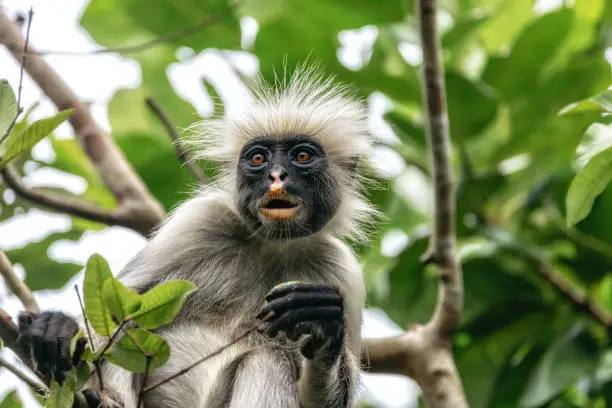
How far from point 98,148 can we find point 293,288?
278 cm

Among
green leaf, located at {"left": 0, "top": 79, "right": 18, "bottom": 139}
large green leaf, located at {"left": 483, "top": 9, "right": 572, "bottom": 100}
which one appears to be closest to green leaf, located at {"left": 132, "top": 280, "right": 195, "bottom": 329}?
green leaf, located at {"left": 0, "top": 79, "right": 18, "bottom": 139}

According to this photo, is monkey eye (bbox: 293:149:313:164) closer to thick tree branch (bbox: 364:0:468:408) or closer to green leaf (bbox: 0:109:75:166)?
thick tree branch (bbox: 364:0:468:408)

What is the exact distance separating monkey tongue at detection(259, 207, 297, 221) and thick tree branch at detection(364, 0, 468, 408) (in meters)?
0.83

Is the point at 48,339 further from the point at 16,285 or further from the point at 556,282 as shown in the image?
the point at 556,282

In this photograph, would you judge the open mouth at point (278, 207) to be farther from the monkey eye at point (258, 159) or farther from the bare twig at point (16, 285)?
the bare twig at point (16, 285)

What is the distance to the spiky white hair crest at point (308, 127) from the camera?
561 cm

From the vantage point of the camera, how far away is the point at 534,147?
645 centimetres

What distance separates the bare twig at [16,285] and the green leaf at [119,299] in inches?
38.7

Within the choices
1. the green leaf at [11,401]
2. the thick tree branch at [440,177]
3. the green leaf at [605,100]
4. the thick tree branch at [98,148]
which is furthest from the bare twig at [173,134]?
the green leaf at [605,100]

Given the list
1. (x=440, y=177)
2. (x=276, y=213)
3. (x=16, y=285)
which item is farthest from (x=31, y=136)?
(x=440, y=177)

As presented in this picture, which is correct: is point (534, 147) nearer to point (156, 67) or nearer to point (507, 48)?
point (507, 48)

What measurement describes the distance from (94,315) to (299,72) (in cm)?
364

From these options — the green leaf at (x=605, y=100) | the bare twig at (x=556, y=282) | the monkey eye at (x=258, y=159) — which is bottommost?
the bare twig at (x=556, y=282)

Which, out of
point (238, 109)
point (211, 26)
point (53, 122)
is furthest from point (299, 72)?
point (53, 122)
